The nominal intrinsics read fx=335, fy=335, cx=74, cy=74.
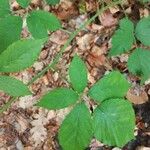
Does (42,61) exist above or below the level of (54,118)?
above

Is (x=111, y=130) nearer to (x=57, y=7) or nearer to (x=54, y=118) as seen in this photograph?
(x=54, y=118)

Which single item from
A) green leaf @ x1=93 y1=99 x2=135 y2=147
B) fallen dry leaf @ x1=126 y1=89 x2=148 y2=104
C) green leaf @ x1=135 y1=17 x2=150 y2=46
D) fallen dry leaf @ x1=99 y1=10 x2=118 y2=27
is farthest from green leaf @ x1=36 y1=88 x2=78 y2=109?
fallen dry leaf @ x1=99 y1=10 x2=118 y2=27

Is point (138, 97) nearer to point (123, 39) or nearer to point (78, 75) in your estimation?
point (123, 39)

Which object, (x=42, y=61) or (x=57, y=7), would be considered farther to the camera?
(x=57, y=7)

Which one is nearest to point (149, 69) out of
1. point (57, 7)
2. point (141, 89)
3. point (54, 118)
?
point (141, 89)

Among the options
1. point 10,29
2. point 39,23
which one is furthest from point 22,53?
point 39,23

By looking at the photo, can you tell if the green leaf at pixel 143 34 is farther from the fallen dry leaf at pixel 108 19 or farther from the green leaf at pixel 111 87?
the fallen dry leaf at pixel 108 19
